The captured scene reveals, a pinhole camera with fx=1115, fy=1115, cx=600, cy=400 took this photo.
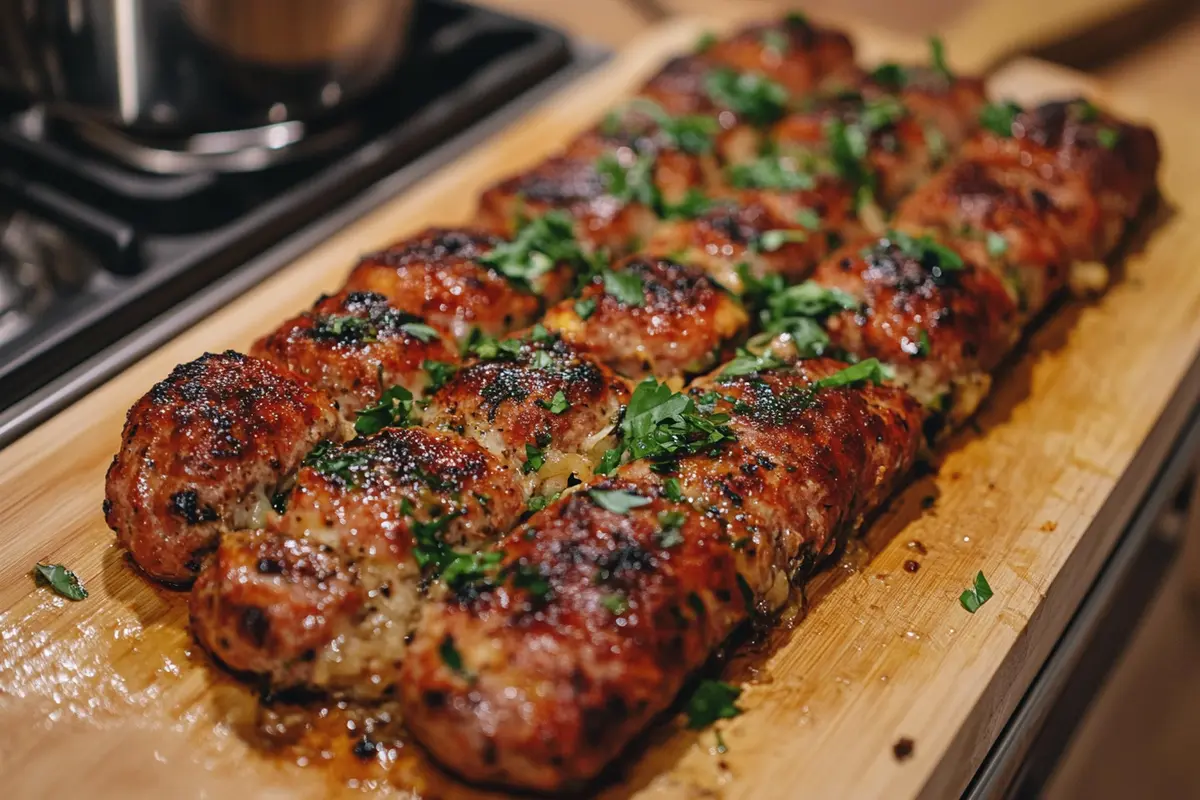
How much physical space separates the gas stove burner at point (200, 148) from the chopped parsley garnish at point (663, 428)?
7.56 ft

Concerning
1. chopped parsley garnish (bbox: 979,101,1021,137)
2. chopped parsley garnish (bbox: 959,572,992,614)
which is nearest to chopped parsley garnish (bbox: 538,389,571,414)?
chopped parsley garnish (bbox: 959,572,992,614)

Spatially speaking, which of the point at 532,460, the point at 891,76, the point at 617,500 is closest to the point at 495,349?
the point at 532,460

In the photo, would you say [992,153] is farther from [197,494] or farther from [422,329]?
[197,494]

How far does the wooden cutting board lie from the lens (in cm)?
274

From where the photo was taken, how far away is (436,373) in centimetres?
345

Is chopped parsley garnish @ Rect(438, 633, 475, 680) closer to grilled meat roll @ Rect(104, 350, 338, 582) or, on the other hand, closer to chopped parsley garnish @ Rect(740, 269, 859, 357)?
grilled meat roll @ Rect(104, 350, 338, 582)

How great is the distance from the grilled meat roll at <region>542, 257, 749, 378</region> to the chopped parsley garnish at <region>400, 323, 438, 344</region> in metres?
0.38

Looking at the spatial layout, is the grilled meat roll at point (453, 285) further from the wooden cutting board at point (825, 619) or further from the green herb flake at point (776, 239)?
the green herb flake at point (776, 239)

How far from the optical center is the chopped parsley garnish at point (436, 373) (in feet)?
11.3

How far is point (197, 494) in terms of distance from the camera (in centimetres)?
296

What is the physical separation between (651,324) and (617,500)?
825mm

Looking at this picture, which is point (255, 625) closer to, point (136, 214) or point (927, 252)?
point (136, 214)

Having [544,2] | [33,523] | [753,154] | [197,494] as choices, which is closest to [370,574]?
[197,494]

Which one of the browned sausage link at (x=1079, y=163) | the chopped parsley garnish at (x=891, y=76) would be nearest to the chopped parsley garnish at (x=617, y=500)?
the browned sausage link at (x=1079, y=163)
